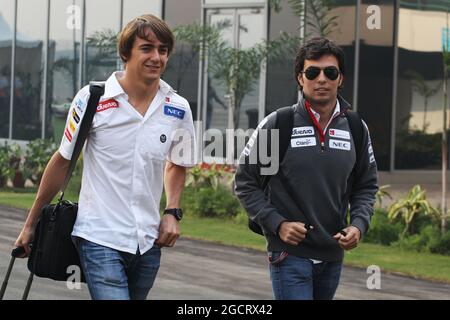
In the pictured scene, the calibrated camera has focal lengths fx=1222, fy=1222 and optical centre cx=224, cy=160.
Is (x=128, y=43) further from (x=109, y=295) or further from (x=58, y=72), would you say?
(x=58, y=72)

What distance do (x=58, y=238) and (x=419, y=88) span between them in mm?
19995

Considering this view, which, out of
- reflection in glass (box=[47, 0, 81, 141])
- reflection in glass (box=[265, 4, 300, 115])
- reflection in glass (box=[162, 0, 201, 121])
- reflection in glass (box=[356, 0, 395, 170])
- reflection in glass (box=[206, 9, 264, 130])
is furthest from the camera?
reflection in glass (box=[47, 0, 81, 141])

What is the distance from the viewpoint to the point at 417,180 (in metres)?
24.6

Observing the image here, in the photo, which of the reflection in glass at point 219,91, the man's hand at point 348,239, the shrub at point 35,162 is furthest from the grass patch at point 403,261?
the reflection in glass at point 219,91

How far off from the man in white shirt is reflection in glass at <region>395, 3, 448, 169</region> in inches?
763

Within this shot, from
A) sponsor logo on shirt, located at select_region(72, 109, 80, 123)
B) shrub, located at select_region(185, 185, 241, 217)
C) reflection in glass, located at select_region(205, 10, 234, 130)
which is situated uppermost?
reflection in glass, located at select_region(205, 10, 234, 130)

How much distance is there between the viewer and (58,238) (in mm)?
5273

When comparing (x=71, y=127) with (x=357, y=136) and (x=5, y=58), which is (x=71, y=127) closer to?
(x=357, y=136)

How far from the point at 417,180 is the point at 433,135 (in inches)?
37.8

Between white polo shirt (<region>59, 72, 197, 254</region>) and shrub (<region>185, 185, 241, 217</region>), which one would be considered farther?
shrub (<region>185, 185, 241, 217</region>)

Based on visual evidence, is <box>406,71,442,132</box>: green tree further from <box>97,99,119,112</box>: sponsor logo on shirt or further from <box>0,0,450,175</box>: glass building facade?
<box>97,99,119,112</box>: sponsor logo on shirt

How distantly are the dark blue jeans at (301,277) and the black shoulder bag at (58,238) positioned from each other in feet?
2.96

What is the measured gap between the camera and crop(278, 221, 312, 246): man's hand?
5.38 m

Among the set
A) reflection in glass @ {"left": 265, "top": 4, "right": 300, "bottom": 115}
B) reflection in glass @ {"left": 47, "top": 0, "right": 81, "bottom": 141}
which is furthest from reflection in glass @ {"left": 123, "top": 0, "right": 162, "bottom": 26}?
reflection in glass @ {"left": 265, "top": 4, "right": 300, "bottom": 115}
